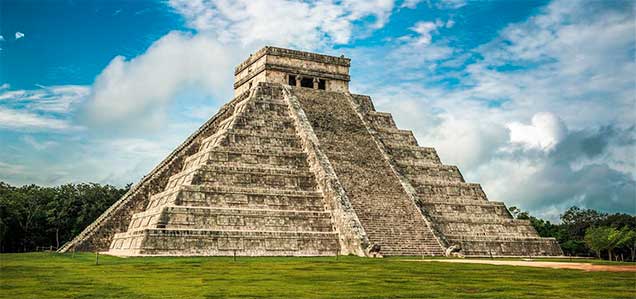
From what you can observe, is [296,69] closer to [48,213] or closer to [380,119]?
[380,119]

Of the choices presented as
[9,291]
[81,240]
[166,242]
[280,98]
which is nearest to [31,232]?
[81,240]

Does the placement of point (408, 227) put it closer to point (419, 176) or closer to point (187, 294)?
point (419, 176)

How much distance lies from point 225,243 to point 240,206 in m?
2.24

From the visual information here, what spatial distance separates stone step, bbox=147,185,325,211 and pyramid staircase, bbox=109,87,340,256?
1.5 inches

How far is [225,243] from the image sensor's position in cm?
2506

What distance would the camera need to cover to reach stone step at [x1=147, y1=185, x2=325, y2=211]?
86.3 ft

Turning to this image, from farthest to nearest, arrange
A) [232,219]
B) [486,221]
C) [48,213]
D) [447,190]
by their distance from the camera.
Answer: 1. [48,213]
2. [447,190]
3. [486,221]
4. [232,219]

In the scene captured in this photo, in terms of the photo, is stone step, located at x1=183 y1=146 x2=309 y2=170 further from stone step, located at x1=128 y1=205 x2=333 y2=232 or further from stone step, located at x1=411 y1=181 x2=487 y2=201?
stone step, located at x1=411 y1=181 x2=487 y2=201

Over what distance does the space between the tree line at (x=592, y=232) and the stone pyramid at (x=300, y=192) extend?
8.17 metres

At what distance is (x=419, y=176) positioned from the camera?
33.6 metres

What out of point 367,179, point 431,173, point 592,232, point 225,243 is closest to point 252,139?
point 367,179

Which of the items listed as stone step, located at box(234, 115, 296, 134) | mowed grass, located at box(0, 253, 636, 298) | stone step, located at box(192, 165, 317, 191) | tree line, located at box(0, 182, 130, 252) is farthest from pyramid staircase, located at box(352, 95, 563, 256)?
tree line, located at box(0, 182, 130, 252)

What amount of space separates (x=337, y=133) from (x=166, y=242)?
12228 mm

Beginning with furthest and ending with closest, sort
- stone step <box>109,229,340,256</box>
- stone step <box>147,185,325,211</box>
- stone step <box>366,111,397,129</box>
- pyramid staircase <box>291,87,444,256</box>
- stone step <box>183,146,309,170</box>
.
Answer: stone step <box>366,111,397,129</box> → stone step <box>183,146,309,170</box> → pyramid staircase <box>291,87,444,256</box> → stone step <box>147,185,325,211</box> → stone step <box>109,229,340,256</box>
